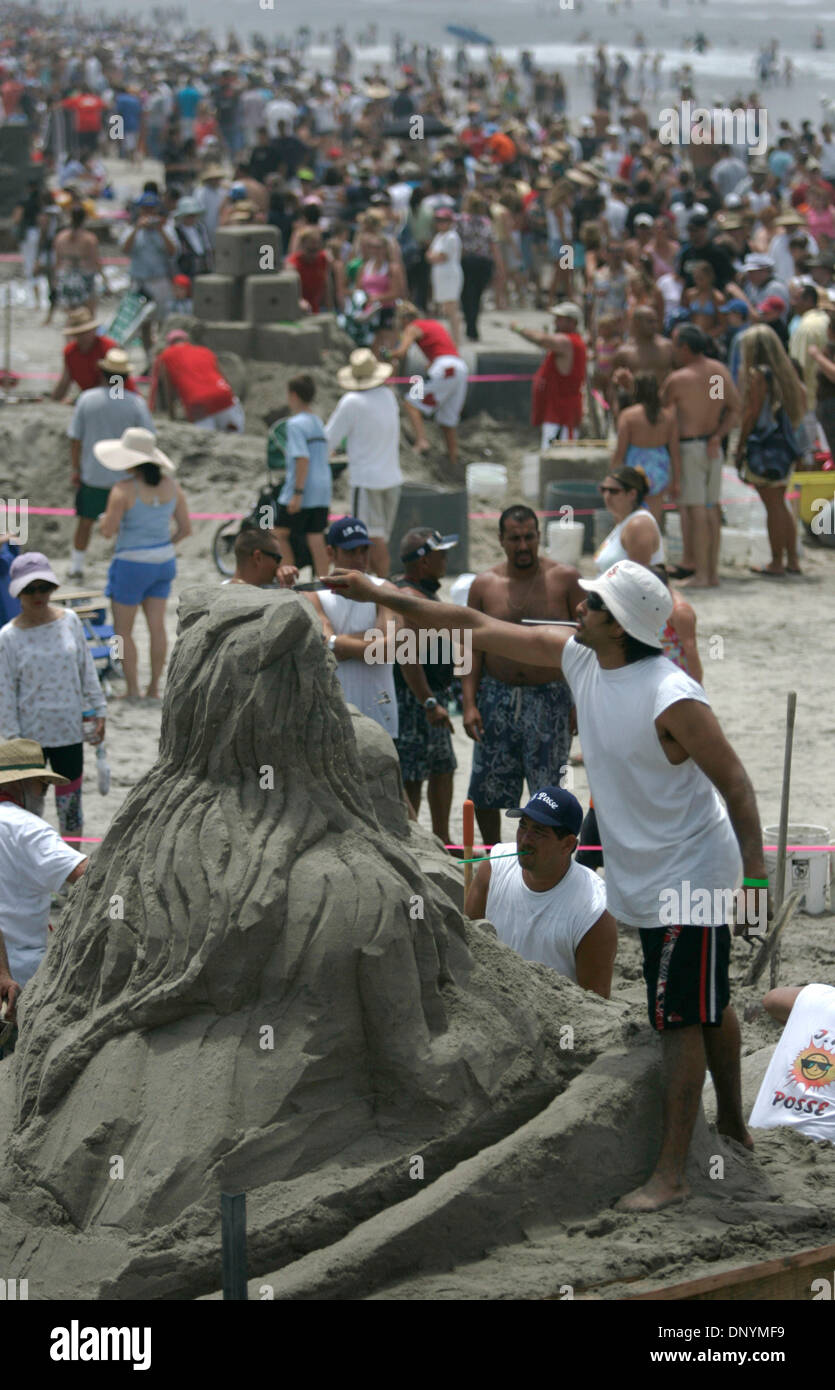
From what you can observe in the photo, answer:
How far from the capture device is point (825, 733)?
30.8 ft

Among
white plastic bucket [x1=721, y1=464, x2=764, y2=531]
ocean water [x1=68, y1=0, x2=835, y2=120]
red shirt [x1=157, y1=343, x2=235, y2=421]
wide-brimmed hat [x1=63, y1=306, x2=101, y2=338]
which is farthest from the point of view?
ocean water [x1=68, y1=0, x2=835, y2=120]

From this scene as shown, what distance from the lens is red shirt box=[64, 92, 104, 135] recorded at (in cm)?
2923

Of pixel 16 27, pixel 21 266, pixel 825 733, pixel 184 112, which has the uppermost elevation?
pixel 16 27

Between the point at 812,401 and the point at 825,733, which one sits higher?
the point at 812,401

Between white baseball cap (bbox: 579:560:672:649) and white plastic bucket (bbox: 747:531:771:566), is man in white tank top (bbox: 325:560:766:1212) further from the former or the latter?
white plastic bucket (bbox: 747:531:771:566)

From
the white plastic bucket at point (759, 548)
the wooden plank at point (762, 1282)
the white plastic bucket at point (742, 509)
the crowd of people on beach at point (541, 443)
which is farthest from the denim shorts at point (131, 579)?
the wooden plank at point (762, 1282)

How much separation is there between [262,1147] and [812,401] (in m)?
10.4

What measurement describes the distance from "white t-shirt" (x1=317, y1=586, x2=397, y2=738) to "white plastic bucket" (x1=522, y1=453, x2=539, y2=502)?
7107mm

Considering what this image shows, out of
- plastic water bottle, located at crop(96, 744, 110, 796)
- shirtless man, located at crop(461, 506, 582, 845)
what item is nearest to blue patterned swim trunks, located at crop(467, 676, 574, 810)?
shirtless man, located at crop(461, 506, 582, 845)

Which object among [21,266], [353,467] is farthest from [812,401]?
[21,266]

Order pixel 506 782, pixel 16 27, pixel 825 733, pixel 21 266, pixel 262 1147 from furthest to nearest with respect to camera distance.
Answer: pixel 16 27 < pixel 21 266 < pixel 825 733 < pixel 506 782 < pixel 262 1147

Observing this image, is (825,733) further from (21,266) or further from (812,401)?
(21,266)

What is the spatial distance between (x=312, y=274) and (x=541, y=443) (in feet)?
10.2

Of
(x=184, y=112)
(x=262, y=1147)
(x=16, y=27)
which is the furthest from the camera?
(x=16, y=27)
